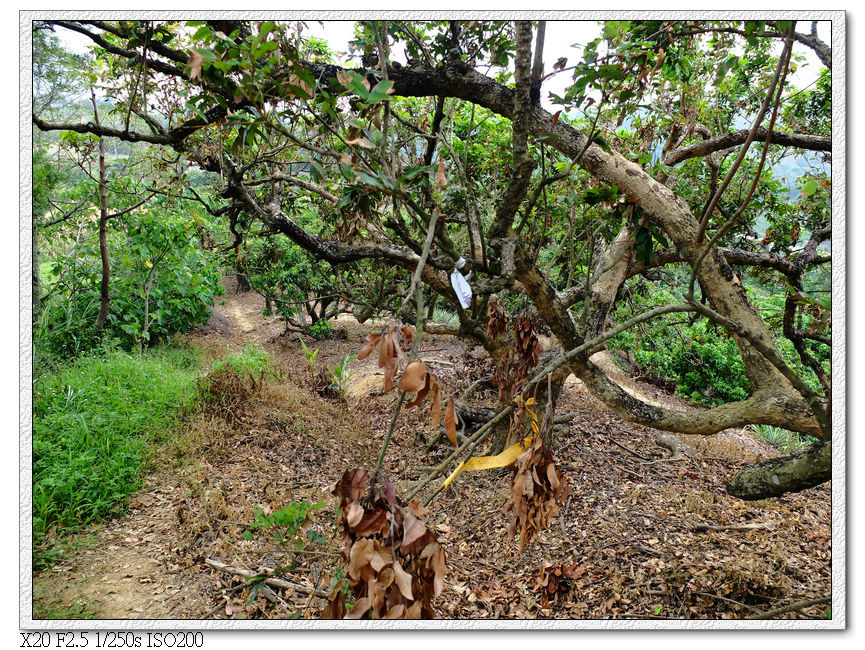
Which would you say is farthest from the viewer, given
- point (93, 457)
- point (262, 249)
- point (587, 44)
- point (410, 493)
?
point (262, 249)

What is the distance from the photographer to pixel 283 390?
166 inches

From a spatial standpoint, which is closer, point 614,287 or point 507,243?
point 507,243

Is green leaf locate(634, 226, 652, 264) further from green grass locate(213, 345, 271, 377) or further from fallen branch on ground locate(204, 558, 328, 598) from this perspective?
green grass locate(213, 345, 271, 377)

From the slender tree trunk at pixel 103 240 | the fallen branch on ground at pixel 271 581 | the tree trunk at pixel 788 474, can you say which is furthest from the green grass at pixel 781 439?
the slender tree trunk at pixel 103 240

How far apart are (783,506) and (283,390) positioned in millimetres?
3552

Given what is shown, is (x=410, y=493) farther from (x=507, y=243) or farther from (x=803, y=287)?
(x=803, y=287)

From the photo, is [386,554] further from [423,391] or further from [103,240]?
[103,240]

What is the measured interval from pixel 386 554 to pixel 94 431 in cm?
266

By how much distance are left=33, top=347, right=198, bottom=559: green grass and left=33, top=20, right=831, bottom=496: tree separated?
4.76 ft

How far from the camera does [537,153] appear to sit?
3154 mm

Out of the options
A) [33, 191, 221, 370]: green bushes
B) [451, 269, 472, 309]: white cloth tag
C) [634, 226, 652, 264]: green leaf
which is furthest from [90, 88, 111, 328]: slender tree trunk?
[634, 226, 652, 264]: green leaf

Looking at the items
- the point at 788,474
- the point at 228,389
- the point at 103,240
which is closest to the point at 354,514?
the point at 788,474

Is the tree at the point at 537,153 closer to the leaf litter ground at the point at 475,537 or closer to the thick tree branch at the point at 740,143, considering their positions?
the thick tree branch at the point at 740,143
